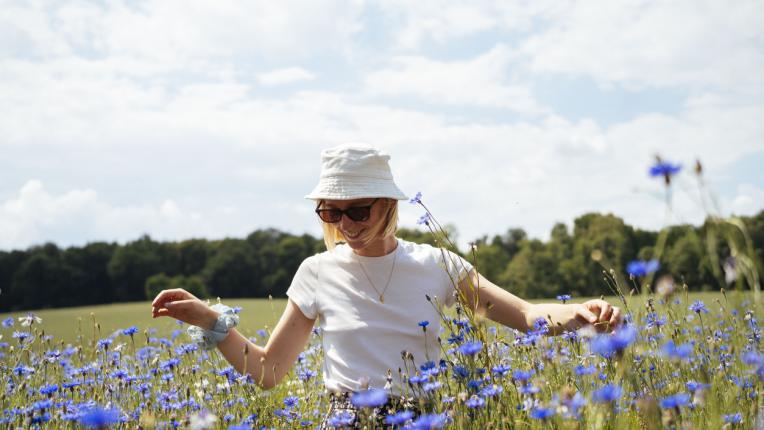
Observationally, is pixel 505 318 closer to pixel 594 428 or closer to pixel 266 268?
pixel 594 428

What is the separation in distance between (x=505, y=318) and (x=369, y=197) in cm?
76

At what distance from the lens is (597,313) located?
91.7 inches

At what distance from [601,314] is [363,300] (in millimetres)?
952

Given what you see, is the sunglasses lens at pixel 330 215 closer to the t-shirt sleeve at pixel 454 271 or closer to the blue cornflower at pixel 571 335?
the t-shirt sleeve at pixel 454 271

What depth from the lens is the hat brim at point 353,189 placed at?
2.58 metres

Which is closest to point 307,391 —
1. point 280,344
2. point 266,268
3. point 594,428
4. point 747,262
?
point 280,344

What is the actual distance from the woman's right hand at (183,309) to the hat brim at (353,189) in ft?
2.09

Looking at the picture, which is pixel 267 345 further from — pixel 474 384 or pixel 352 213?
pixel 474 384

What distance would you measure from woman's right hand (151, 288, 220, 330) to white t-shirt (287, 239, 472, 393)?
36 cm

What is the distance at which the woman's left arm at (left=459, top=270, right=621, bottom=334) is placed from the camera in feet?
7.40

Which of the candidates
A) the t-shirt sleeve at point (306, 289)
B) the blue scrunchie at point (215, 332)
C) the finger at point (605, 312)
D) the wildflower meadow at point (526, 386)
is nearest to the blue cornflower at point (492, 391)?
the wildflower meadow at point (526, 386)

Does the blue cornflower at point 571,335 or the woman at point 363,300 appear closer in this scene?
the blue cornflower at point 571,335

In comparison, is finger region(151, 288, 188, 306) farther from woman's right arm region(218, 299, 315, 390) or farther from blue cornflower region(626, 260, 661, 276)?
blue cornflower region(626, 260, 661, 276)

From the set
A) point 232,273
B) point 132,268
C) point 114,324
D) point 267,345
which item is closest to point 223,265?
point 232,273
